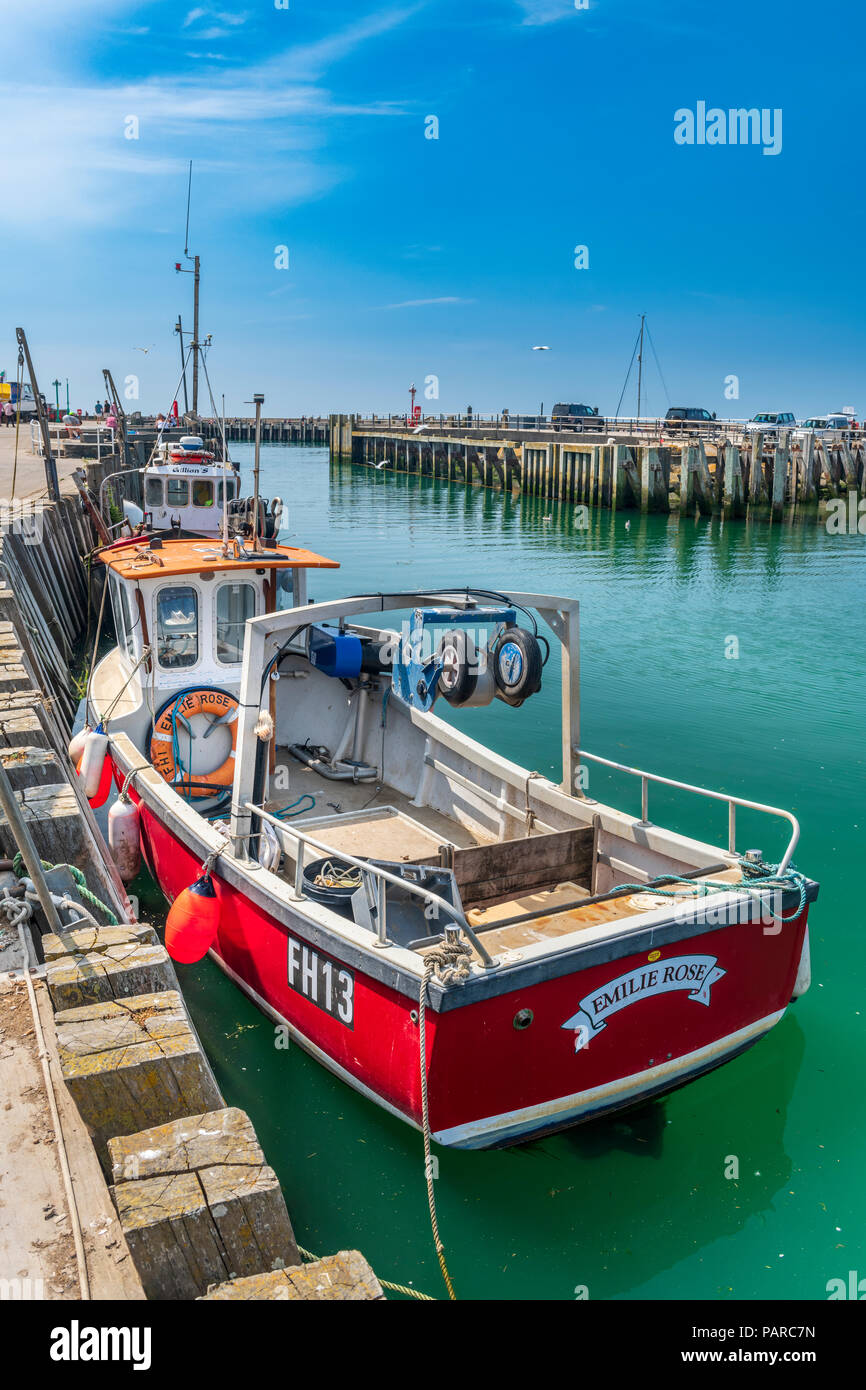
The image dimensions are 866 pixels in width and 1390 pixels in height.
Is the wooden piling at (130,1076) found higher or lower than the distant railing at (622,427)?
lower

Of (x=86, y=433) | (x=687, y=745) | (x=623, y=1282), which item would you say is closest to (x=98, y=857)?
(x=623, y=1282)

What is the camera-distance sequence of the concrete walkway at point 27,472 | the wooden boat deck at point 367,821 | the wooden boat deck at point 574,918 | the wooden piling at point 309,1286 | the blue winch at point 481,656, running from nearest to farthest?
the wooden piling at point 309,1286
the wooden boat deck at point 574,918
the blue winch at point 481,656
the wooden boat deck at point 367,821
the concrete walkway at point 27,472

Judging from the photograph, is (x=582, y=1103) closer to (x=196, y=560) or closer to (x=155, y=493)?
(x=196, y=560)

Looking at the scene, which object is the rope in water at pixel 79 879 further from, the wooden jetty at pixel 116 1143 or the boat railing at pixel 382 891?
the boat railing at pixel 382 891

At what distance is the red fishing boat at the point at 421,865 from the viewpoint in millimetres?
5551

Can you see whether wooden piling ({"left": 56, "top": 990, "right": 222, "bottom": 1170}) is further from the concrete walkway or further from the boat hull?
the concrete walkway

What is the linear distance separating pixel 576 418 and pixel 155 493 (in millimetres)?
50941

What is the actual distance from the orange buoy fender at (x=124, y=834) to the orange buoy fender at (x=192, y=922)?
6.36ft

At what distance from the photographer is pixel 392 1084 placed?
19.3 feet

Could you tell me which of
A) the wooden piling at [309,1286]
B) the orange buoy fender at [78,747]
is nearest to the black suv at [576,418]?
the orange buoy fender at [78,747]

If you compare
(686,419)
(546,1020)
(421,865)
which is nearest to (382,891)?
(546,1020)

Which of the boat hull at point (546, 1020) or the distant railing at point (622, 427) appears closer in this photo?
the boat hull at point (546, 1020)

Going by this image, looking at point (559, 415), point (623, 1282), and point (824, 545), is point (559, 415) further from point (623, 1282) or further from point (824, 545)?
point (623, 1282)
